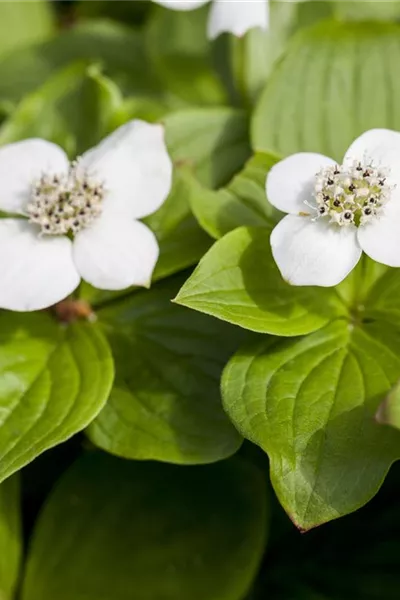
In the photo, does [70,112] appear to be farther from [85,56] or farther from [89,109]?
[85,56]

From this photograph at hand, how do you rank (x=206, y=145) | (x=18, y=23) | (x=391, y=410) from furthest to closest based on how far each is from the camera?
(x=18, y=23) < (x=206, y=145) < (x=391, y=410)

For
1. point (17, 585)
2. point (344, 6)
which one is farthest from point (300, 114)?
point (17, 585)

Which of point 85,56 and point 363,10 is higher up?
point 363,10

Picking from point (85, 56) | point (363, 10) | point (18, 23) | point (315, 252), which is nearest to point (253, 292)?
point (315, 252)

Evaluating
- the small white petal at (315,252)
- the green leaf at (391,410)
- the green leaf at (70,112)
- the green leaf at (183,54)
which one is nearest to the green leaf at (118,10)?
the green leaf at (183,54)

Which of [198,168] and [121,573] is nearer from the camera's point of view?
[121,573]

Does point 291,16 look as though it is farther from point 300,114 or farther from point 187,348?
point 187,348
